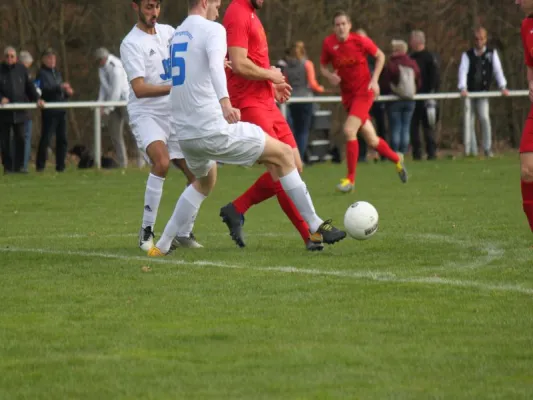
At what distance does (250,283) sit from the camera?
820 cm

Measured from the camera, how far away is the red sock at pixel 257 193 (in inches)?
403

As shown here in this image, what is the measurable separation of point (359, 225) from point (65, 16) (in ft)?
72.5

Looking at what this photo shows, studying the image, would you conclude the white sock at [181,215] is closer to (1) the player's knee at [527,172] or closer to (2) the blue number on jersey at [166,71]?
(2) the blue number on jersey at [166,71]

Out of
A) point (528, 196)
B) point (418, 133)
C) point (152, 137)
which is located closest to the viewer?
point (528, 196)

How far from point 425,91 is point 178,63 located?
15058 mm

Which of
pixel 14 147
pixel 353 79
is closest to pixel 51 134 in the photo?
pixel 14 147

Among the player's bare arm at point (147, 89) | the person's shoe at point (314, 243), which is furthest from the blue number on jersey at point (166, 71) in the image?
the person's shoe at point (314, 243)

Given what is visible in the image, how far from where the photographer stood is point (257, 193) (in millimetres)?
10266

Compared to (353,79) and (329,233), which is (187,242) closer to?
(329,233)

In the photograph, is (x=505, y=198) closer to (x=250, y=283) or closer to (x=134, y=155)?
(x=250, y=283)

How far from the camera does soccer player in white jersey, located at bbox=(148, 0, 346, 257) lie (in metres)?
8.96

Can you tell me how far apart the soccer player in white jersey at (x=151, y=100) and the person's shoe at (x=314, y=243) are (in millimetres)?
1101

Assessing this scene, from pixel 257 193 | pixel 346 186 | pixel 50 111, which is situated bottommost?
pixel 346 186

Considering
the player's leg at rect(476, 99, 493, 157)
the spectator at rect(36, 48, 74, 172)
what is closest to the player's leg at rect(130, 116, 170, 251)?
the spectator at rect(36, 48, 74, 172)
